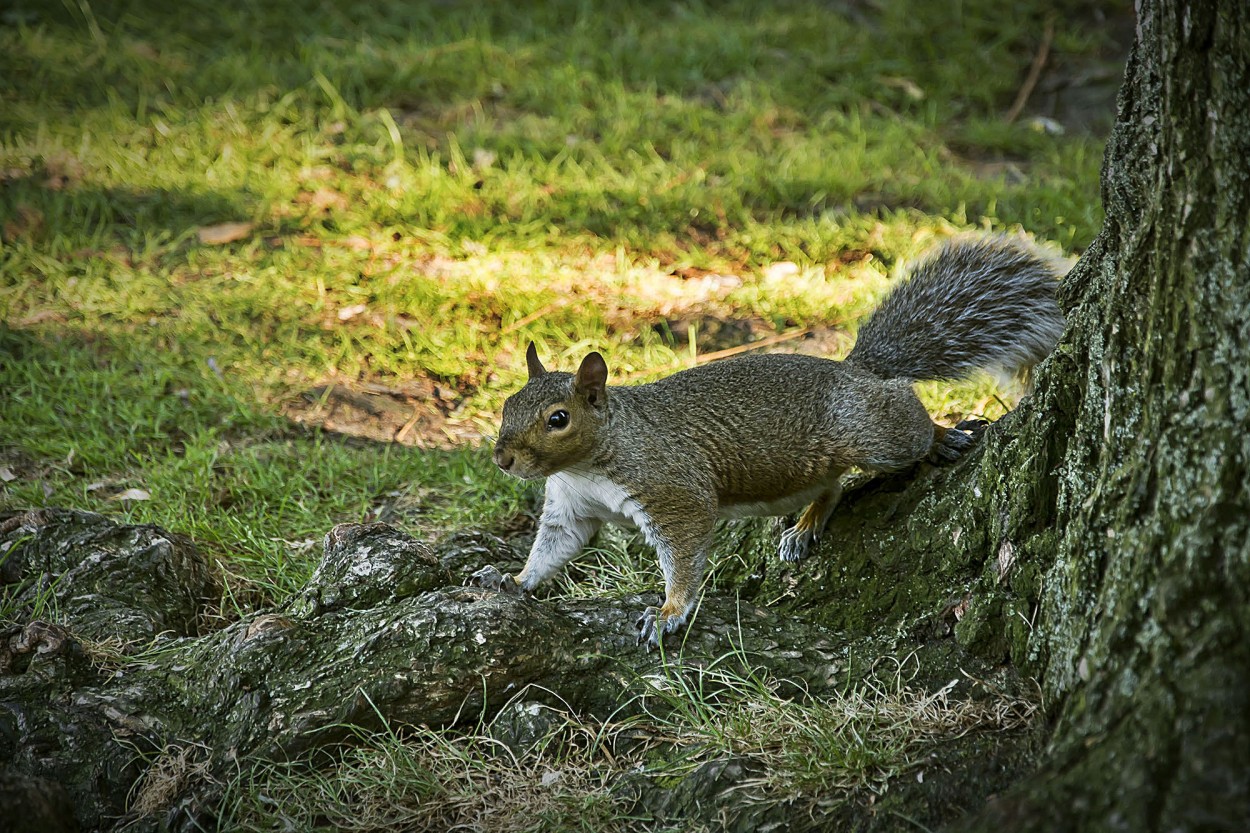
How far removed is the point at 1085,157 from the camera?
4793 mm

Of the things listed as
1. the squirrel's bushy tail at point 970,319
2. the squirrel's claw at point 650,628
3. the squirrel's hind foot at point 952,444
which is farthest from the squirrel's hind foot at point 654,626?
the squirrel's bushy tail at point 970,319

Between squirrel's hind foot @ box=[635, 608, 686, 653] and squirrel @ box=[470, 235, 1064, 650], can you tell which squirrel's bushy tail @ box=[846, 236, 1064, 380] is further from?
squirrel's hind foot @ box=[635, 608, 686, 653]

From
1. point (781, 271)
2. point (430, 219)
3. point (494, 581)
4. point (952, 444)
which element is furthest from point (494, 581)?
point (430, 219)

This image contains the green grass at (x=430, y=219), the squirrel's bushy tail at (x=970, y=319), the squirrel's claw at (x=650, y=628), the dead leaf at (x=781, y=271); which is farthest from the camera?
the dead leaf at (x=781, y=271)

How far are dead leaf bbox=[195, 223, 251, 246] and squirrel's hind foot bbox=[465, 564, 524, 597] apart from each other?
2.41 m

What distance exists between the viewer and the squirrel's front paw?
2.58 m

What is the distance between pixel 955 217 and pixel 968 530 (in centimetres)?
235

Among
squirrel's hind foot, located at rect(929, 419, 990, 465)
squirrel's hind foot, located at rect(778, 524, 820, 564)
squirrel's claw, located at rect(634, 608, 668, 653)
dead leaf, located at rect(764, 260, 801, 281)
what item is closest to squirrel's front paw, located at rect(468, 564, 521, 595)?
squirrel's claw, located at rect(634, 608, 668, 653)

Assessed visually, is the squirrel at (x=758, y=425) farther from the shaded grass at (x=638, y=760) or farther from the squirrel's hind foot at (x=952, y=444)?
the shaded grass at (x=638, y=760)

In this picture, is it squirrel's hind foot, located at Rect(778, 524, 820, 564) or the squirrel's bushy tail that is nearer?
squirrel's hind foot, located at Rect(778, 524, 820, 564)

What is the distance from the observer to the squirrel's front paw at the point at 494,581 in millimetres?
2582

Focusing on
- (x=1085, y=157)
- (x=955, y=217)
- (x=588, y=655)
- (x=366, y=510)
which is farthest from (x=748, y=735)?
(x=1085, y=157)

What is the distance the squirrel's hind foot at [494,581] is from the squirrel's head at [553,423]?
26cm

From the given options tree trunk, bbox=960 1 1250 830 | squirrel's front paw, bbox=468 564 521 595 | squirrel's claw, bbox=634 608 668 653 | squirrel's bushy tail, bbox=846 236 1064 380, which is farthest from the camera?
squirrel's bushy tail, bbox=846 236 1064 380
